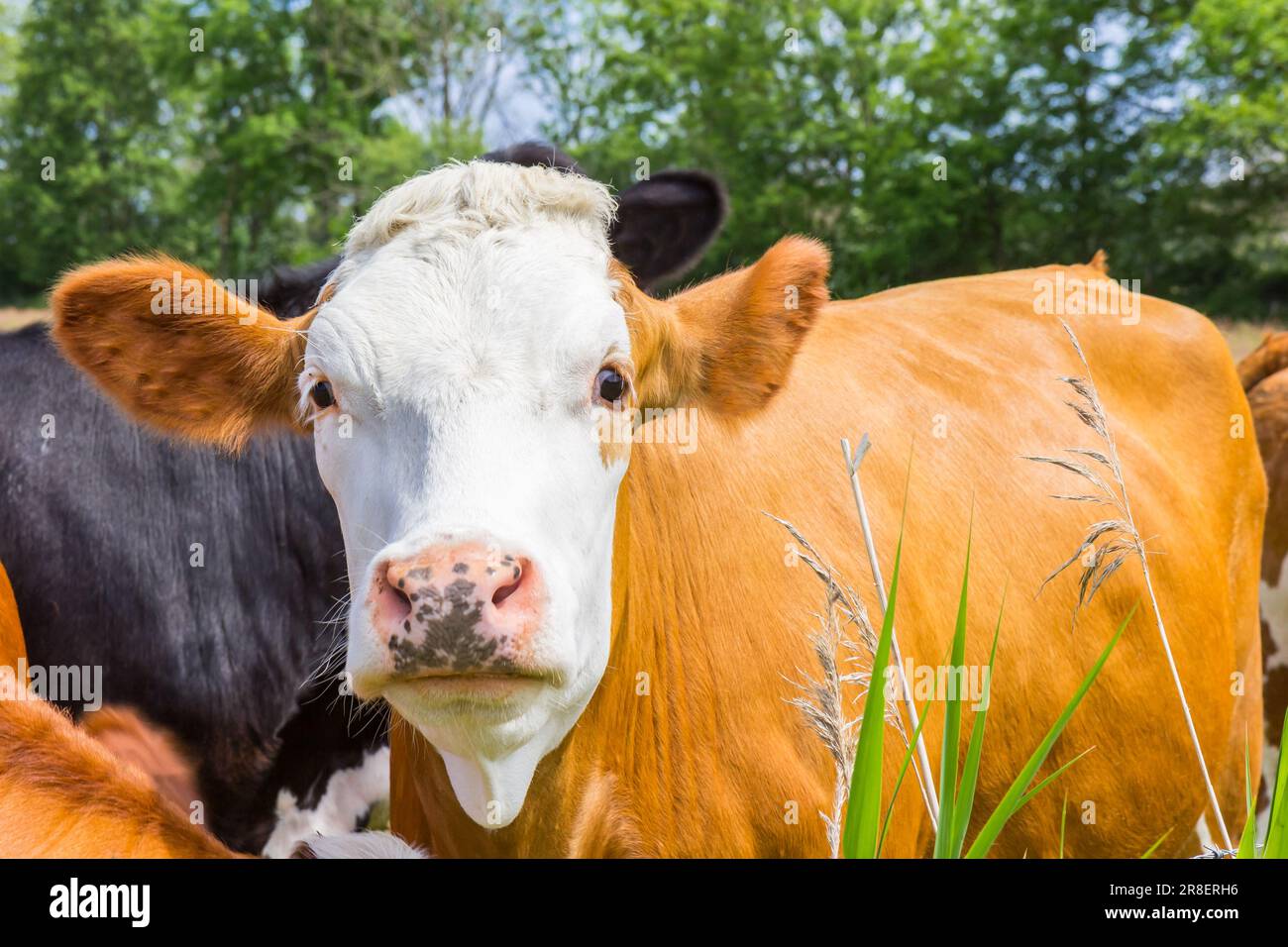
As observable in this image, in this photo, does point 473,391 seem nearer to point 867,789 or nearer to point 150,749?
point 867,789

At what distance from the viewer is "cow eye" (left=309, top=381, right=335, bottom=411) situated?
6.93 feet

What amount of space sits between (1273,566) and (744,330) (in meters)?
3.81

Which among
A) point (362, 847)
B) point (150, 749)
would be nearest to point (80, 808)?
point (362, 847)

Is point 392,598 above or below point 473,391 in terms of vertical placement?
below

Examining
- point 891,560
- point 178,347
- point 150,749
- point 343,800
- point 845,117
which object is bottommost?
point 343,800

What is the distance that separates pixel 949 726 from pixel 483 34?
3110 cm

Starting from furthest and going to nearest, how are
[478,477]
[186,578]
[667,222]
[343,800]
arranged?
[667,222] → [343,800] → [186,578] → [478,477]

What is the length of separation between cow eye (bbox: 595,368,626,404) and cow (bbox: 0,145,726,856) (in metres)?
2.00

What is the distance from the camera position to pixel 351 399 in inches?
79.7

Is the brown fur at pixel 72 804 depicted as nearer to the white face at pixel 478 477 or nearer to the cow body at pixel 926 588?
the white face at pixel 478 477

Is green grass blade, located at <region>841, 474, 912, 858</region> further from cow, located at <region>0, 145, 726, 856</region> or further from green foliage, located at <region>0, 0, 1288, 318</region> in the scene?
green foliage, located at <region>0, 0, 1288, 318</region>

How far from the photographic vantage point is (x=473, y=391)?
1897mm

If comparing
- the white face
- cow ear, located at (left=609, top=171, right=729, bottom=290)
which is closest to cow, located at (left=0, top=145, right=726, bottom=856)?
cow ear, located at (left=609, top=171, right=729, bottom=290)

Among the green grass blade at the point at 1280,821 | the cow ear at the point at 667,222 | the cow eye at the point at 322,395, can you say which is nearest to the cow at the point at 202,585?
the cow ear at the point at 667,222
